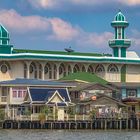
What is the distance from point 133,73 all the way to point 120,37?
6.23 m

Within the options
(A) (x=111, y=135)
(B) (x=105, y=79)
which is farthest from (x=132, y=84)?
(A) (x=111, y=135)

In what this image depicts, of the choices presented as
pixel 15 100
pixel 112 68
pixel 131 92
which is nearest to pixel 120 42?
pixel 112 68

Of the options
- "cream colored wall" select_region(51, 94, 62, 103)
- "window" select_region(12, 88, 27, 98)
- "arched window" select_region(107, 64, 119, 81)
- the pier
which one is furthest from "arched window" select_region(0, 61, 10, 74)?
the pier

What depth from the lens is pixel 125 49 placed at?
138 metres

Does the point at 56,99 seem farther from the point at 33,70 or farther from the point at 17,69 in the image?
the point at 33,70

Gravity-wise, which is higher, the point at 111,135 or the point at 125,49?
the point at 125,49

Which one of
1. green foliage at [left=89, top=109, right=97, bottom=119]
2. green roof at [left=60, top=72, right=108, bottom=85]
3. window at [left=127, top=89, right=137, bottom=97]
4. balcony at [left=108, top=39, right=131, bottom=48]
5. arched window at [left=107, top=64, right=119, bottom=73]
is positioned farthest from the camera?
balcony at [left=108, top=39, right=131, bottom=48]

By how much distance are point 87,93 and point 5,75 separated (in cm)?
2004

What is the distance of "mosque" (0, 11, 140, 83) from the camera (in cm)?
12719

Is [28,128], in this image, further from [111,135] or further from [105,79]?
[105,79]

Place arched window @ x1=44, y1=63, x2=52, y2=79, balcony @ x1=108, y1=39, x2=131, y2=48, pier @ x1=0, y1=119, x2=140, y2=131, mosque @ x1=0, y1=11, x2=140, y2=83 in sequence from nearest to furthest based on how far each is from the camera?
pier @ x1=0, y1=119, x2=140, y2=131, mosque @ x1=0, y1=11, x2=140, y2=83, arched window @ x1=44, y1=63, x2=52, y2=79, balcony @ x1=108, y1=39, x2=131, y2=48

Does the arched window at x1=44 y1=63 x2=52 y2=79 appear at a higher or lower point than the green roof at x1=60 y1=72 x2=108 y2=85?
higher

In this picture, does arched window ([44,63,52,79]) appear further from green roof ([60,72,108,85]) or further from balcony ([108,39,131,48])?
balcony ([108,39,131,48])

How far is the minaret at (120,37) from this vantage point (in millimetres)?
136625
